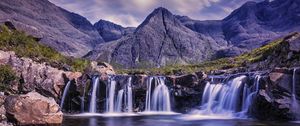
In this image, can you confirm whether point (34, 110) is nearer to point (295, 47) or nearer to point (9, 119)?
point (9, 119)

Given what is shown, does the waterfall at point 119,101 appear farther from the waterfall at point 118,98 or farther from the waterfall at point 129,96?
the waterfall at point 129,96

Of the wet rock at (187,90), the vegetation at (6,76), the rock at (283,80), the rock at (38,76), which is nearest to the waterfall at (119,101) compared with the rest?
the rock at (38,76)

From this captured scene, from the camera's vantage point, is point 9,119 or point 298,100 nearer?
point 9,119

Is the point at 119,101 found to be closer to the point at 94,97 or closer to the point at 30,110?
the point at 94,97

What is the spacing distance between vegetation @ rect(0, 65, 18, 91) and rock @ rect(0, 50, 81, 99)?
2822 mm

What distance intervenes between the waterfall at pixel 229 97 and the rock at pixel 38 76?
1009 inches

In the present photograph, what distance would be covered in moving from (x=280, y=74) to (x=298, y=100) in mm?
Result: 4376

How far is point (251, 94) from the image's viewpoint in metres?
59.8

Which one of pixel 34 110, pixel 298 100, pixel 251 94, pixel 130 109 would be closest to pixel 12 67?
pixel 130 109

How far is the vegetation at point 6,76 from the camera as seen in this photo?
226 ft

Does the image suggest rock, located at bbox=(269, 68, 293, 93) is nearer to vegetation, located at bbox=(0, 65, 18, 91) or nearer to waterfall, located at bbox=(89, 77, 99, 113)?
waterfall, located at bbox=(89, 77, 99, 113)

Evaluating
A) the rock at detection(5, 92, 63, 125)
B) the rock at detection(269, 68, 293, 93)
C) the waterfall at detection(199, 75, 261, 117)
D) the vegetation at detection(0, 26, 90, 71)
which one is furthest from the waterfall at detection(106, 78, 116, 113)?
the rock at detection(269, 68, 293, 93)

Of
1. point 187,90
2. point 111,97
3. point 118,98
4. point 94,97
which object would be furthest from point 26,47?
point 187,90

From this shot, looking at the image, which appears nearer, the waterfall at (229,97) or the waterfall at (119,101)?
the waterfall at (229,97)
